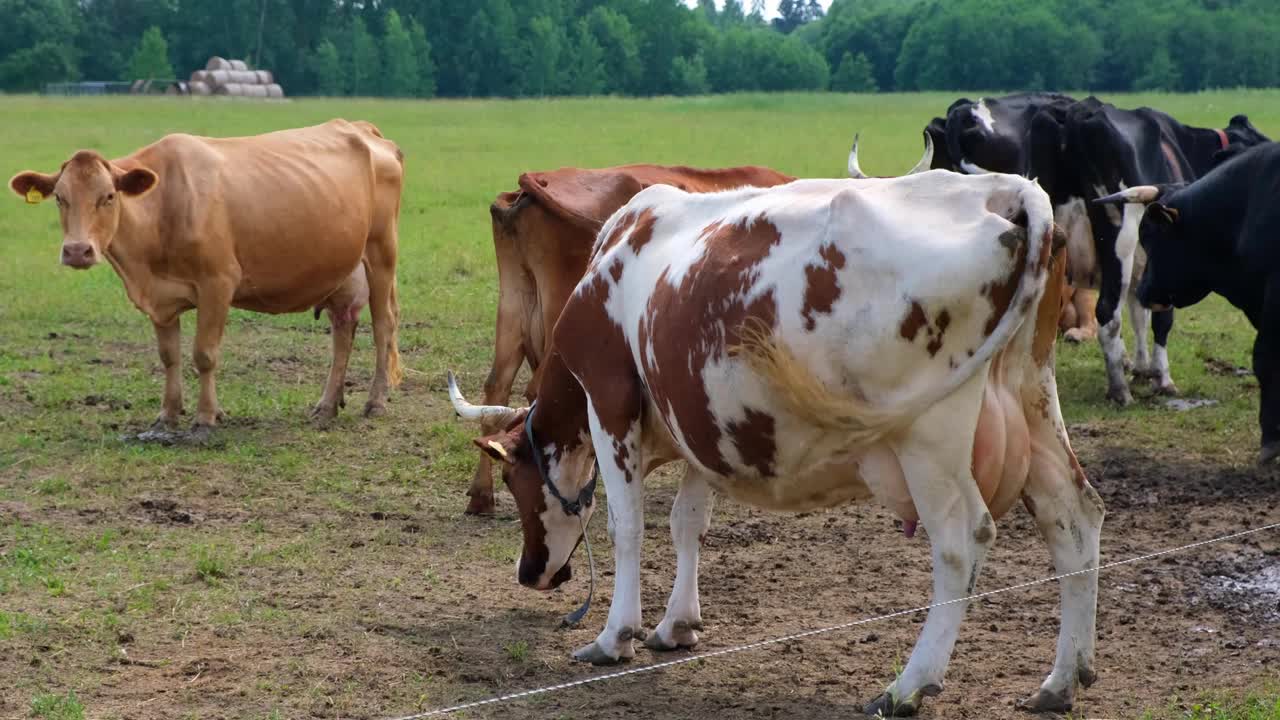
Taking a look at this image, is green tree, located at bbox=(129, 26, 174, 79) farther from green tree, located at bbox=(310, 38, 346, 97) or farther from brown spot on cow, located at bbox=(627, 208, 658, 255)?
brown spot on cow, located at bbox=(627, 208, 658, 255)

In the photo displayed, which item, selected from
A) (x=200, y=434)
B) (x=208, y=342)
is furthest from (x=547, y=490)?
(x=208, y=342)

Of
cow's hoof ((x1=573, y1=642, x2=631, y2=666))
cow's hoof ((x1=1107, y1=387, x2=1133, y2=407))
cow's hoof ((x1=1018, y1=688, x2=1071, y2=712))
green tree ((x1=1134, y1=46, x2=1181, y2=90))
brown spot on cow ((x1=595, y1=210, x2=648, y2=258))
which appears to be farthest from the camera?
green tree ((x1=1134, y1=46, x2=1181, y2=90))

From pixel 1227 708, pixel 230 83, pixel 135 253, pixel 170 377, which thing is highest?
pixel 135 253

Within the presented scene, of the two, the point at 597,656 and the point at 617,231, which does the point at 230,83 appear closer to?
the point at 617,231

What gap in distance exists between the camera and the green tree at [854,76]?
110688mm

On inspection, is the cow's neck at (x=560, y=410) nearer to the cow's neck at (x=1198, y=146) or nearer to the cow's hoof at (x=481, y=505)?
the cow's hoof at (x=481, y=505)

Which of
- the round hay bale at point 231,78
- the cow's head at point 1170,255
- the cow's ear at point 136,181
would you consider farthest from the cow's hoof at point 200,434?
the round hay bale at point 231,78

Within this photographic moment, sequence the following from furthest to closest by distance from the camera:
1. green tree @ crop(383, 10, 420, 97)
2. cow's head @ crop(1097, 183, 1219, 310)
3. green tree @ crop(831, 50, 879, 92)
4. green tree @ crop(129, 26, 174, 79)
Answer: green tree @ crop(831, 50, 879, 92) < green tree @ crop(383, 10, 420, 97) < green tree @ crop(129, 26, 174, 79) < cow's head @ crop(1097, 183, 1219, 310)

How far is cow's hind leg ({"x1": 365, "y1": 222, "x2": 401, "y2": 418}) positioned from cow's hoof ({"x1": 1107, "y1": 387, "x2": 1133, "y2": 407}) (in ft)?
17.4

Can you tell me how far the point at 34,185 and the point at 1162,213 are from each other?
7.54 meters

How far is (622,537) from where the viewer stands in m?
6.23

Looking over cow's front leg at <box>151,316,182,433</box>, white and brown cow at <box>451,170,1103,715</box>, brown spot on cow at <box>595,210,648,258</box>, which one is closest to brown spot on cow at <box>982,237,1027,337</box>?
white and brown cow at <box>451,170,1103,715</box>

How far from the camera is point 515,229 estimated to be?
27.5ft

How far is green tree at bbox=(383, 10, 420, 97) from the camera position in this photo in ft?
335
